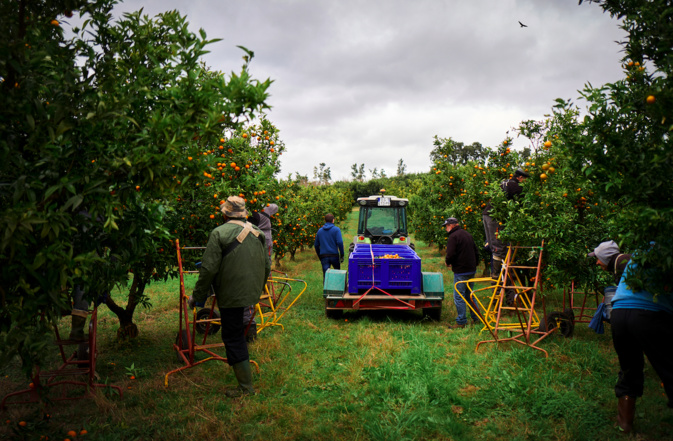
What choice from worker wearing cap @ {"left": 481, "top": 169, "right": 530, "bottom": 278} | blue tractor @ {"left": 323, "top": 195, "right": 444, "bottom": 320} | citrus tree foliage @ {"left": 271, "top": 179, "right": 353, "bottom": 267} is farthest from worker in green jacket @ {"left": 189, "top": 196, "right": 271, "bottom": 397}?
worker wearing cap @ {"left": 481, "top": 169, "right": 530, "bottom": 278}

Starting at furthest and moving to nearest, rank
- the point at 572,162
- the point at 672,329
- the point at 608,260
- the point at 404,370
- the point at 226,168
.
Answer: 1. the point at 226,168
2. the point at 404,370
3. the point at 608,260
4. the point at 572,162
5. the point at 672,329

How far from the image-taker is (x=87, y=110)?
3.01 metres

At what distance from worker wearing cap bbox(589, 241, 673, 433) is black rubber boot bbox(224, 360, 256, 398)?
11.7 feet

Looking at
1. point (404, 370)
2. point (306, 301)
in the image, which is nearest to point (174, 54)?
point (404, 370)

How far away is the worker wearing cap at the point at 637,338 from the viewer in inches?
135

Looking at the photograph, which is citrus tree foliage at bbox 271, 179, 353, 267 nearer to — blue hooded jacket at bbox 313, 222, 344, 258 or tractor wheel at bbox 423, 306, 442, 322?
blue hooded jacket at bbox 313, 222, 344, 258

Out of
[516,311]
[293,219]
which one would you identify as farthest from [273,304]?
[293,219]

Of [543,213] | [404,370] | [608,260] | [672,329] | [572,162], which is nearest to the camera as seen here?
[672,329]

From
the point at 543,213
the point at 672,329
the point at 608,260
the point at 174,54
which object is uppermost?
the point at 174,54

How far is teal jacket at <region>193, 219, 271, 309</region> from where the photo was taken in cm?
464

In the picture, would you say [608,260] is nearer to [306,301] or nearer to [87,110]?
[87,110]

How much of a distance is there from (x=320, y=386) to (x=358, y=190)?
58637 mm

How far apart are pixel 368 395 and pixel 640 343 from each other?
8.62 feet

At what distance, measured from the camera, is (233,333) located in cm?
475
